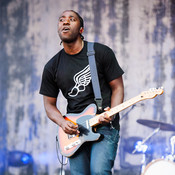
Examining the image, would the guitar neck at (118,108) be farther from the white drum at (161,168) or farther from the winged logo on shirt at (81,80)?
the white drum at (161,168)

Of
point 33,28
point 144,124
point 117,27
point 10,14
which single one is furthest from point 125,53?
point 10,14

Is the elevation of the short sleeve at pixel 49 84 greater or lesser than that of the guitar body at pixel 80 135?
greater

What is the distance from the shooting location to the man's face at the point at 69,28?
3.12 meters

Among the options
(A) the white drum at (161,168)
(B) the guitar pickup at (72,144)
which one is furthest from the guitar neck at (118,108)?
(A) the white drum at (161,168)

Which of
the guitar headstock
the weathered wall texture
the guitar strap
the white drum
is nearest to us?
the guitar headstock

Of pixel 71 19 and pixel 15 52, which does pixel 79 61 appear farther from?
pixel 15 52

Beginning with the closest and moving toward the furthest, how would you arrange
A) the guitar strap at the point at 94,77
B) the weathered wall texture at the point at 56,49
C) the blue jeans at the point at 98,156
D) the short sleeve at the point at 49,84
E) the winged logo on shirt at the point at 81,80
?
the blue jeans at the point at 98,156 < the guitar strap at the point at 94,77 < the winged logo on shirt at the point at 81,80 < the short sleeve at the point at 49,84 < the weathered wall texture at the point at 56,49

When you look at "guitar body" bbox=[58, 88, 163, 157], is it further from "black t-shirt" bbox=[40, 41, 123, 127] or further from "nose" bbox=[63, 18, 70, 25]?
"nose" bbox=[63, 18, 70, 25]

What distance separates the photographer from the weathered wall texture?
5062 millimetres

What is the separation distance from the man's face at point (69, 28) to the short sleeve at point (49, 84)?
1.32ft

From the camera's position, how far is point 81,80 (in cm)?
309

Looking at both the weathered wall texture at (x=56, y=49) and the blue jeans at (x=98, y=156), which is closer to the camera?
the blue jeans at (x=98, y=156)

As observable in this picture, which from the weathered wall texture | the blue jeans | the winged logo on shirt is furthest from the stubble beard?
the weathered wall texture

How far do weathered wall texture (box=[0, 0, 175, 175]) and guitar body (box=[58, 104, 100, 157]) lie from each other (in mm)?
2051
